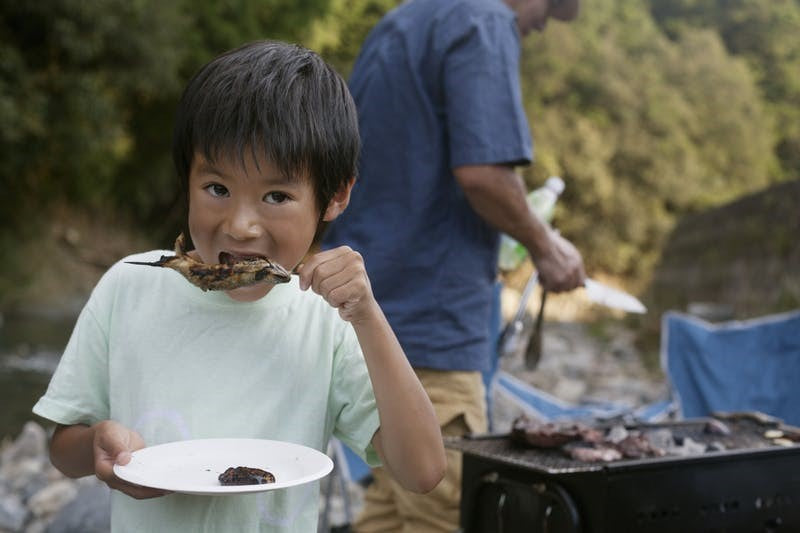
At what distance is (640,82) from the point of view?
33688 millimetres

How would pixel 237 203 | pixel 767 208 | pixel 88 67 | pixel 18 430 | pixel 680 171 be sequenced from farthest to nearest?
1. pixel 680 171
2. pixel 88 67
3. pixel 767 208
4. pixel 18 430
5. pixel 237 203

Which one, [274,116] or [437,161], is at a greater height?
[437,161]

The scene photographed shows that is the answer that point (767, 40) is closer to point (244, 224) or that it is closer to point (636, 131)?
point (636, 131)

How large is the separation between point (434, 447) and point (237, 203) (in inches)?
20.3

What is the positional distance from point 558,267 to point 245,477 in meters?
1.81

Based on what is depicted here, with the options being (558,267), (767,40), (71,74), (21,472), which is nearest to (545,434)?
(558,267)

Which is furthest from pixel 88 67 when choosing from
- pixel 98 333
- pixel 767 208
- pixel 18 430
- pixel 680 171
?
pixel 680 171

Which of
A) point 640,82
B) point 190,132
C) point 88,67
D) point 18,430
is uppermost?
point 640,82

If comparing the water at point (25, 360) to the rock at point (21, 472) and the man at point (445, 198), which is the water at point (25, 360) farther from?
the man at point (445, 198)

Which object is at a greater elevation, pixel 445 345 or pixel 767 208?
pixel 767 208

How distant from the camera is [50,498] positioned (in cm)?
581

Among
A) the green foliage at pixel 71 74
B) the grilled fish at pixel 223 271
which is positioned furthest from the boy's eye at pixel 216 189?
the green foliage at pixel 71 74

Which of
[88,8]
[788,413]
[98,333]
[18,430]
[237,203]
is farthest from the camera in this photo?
[88,8]

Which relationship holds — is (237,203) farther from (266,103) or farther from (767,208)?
(767,208)
